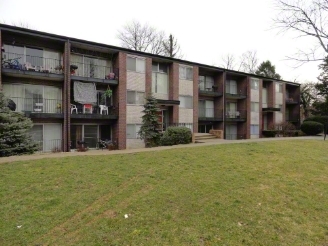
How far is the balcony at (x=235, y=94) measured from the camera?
25.1 m

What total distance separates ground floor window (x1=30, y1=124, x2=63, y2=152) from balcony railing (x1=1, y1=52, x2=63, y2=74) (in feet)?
12.1

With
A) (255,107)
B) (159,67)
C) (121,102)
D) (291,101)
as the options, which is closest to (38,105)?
(121,102)

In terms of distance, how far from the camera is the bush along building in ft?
48.9

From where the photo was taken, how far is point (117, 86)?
17.9m

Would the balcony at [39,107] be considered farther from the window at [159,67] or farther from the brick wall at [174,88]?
the brick wall at [174,88]

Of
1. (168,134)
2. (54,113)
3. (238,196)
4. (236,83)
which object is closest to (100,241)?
(238,196)

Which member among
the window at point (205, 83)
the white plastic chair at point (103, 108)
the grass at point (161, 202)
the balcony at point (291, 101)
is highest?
the window at point (205, 83)

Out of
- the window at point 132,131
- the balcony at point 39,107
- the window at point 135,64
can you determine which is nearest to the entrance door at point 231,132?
the window at point 132,131

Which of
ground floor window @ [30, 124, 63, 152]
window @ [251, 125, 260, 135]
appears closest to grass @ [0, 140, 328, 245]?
ground floor window @ [30, 124, 63, 152]

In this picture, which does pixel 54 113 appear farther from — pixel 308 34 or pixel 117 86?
pixel 308 34

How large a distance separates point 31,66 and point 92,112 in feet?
15.9

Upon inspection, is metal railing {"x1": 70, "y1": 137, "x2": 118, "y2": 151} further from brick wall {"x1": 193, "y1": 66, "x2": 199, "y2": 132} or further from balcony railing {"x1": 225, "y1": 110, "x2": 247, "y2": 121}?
balcony railing {"x1": 225, "y1": 110, "x2": 247, "y2": 121}

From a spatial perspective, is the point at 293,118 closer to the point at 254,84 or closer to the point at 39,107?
the point at 254,84

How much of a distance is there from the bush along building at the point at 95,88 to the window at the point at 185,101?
0.04 meters
